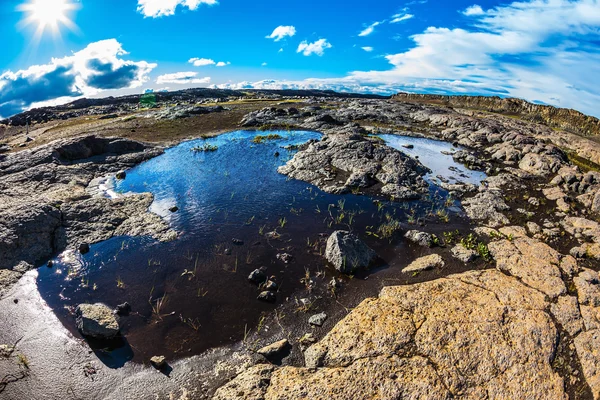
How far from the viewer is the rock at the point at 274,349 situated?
41.9 ft

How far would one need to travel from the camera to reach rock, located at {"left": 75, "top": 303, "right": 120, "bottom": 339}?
13.4 m

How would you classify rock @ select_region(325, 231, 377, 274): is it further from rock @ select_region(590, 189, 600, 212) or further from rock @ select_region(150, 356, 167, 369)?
rock @ select_region(590, 189, 600, 212)

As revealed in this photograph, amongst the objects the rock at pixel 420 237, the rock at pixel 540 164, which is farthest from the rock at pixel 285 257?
the rock at pixel 540 164

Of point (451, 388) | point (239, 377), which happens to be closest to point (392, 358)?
point (451, 388)

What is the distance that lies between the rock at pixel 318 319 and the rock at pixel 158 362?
6993 mm

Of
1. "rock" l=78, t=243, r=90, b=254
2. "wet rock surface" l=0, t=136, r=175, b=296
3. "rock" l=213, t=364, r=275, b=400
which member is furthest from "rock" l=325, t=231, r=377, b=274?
"rock" l=78, t=243, r=90, b=254

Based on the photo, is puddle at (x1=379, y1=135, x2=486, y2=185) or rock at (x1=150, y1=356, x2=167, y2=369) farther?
puddle at (x1=379, y1=135, x2=486, y2=185)

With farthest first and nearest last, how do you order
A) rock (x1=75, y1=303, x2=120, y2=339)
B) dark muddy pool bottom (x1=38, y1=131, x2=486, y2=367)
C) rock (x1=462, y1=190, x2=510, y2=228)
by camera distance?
rock (x1=462, y1=190, x2=510, y2=228), dark muddy pool bottom (x1=38, y1=131, x2=486, y2=367), rock (x1=75, y1=303, x2=120, y2=339)

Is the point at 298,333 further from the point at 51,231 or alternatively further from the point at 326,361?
the point at 51,231

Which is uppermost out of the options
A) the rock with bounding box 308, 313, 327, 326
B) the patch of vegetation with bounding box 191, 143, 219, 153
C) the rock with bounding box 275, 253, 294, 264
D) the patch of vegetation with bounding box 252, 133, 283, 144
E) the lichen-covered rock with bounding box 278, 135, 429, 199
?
the patch of vegetation with bounding box 252, 133, 283, 144

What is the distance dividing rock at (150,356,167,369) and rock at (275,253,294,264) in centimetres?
915

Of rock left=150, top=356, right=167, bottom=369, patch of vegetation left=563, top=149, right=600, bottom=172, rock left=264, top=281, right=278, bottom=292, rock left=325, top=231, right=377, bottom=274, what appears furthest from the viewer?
patch of vegetation left=563, top=149, right=600, bottom=172

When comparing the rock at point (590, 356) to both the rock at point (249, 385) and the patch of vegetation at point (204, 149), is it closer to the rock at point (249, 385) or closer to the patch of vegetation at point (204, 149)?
the rock at point (249, 385)

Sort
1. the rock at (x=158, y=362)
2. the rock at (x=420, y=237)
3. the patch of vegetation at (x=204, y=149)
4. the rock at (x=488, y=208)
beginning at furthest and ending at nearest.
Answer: the patch of vegetation at (x=204, y=149)
the rock at (x=488, y=208)
the rock at (x=420, y=237)
the rock at (x=158, y=362)
